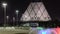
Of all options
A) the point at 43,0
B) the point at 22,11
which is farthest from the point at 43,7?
the point at 22,11

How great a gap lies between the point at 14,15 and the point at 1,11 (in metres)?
6.25

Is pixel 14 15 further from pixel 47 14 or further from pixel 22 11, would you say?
pixel 47 14

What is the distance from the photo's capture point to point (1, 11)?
1997 inches

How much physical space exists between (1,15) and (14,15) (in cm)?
620


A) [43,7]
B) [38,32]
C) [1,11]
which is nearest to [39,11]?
[43,7]

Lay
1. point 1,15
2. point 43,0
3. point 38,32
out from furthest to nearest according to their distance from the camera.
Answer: point 43,0, point 1,15, point 38,32

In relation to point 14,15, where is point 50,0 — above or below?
above

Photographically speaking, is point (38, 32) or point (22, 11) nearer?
point (38, 32)

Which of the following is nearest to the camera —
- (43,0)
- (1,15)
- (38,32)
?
A: (38,32)

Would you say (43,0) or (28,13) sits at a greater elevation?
(43,0)

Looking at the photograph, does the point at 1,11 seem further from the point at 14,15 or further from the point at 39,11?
the point at 39,11

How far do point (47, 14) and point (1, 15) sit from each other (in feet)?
40.0

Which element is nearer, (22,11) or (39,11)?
(39,11)

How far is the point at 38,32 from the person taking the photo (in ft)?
32.1
